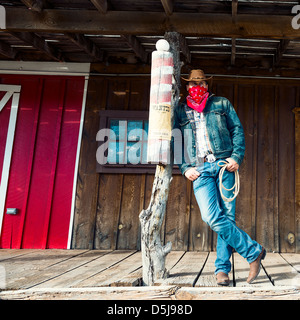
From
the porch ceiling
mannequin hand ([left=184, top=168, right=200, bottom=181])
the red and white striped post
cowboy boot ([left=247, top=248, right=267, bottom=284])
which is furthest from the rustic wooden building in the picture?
cowboy boot ([left=247, top=248, right=267, bottom=284])

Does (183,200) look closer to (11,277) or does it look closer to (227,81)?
(227,81)

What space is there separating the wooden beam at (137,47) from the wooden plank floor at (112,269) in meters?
2.63

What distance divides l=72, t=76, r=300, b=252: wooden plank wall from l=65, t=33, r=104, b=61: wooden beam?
2.48 ft

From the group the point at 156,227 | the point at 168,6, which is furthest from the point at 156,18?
the point at 156,227

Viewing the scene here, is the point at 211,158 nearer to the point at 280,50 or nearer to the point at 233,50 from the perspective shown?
the point at 233,50

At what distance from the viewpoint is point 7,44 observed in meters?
5.59

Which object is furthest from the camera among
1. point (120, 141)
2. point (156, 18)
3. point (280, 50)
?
point (120, 141)

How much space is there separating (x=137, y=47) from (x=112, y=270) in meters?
2.92

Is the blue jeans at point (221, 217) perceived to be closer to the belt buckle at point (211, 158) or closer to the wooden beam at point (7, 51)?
the belt buckle at point (211, 158)

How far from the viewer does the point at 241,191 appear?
17.9ft

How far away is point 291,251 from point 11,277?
143 inches

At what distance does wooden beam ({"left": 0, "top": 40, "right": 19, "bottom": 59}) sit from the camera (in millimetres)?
5486

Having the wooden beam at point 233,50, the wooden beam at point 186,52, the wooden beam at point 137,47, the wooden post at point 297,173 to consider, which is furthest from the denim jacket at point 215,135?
the wooden post at point 297,173
